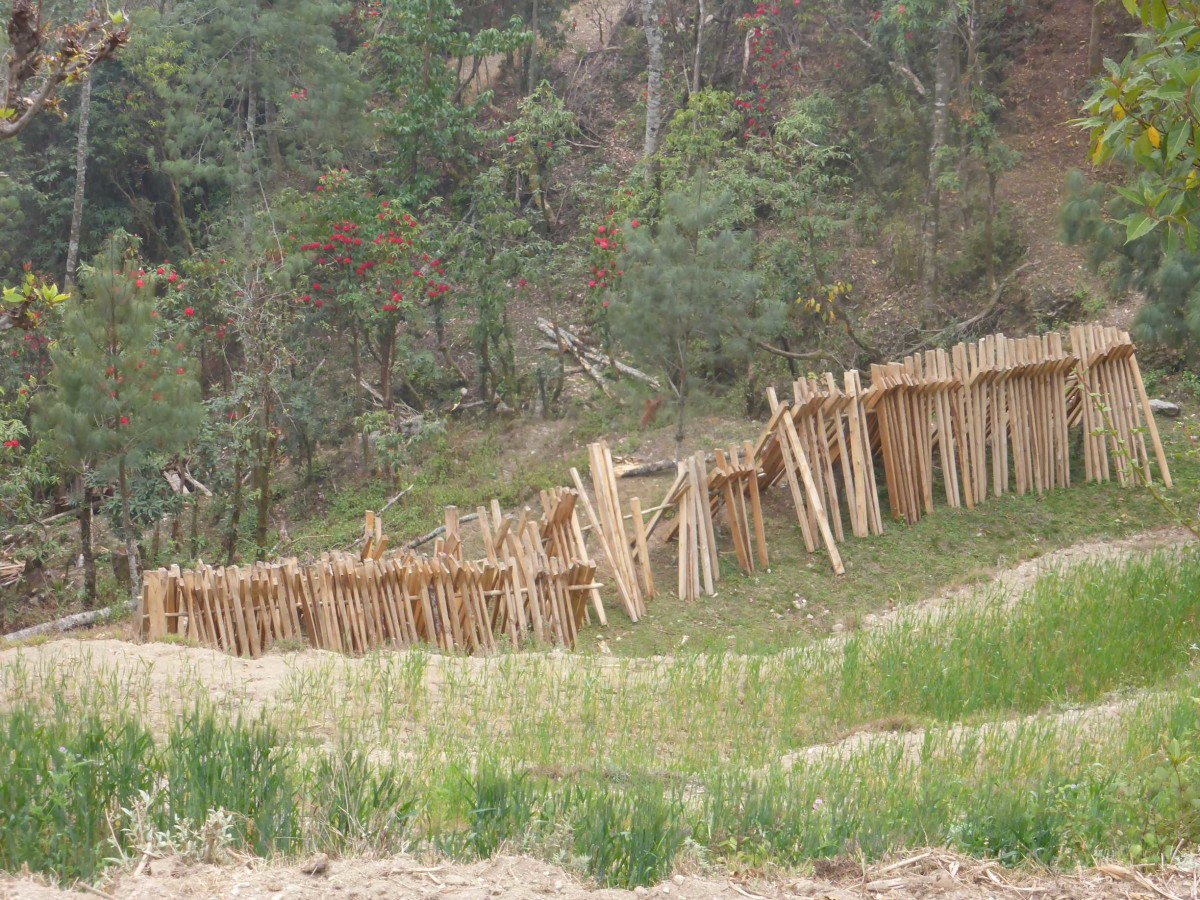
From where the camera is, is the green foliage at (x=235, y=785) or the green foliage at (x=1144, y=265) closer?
the green foliage at (x=235, y=785)

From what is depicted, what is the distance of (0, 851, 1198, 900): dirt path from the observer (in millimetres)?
3586

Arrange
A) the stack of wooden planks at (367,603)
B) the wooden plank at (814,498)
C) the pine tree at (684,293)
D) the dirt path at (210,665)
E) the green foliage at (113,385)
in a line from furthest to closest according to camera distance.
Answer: the pine tree at (684,293)
the green foliage at (113,385)
the wooden plank at (814,498)
the stack of wooden planks at (367,603)
the dirt path at (210,665)

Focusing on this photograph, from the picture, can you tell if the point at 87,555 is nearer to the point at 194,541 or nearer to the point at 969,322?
the point at 194,541

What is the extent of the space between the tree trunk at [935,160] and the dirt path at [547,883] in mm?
13094

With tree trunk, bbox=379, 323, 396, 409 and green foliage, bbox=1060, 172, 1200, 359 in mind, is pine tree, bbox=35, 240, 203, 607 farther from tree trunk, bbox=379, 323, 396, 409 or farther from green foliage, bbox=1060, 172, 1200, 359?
green foliage, bbox=1060, 172, 1200, 359

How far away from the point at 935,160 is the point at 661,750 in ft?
38.9

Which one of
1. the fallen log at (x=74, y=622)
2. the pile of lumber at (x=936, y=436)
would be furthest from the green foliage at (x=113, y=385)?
the pile of lumber at (x=936, y=436)

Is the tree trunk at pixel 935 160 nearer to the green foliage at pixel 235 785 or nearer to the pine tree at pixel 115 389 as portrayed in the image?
the pine tree at pixel 115 389

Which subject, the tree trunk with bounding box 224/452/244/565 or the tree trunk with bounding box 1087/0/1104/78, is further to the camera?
the tree trunk with bounding box 1087/0/1104/78

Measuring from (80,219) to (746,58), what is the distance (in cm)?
1112

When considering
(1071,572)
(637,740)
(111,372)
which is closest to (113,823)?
(637,740)

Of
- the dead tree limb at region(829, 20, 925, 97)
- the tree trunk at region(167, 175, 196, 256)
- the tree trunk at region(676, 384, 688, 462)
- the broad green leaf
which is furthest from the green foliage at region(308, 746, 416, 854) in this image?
the dead tree limb at region(829, 20, 925, 97)

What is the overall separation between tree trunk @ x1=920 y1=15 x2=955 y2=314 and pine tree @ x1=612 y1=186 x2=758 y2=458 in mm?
4345

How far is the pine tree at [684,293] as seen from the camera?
12305mm
